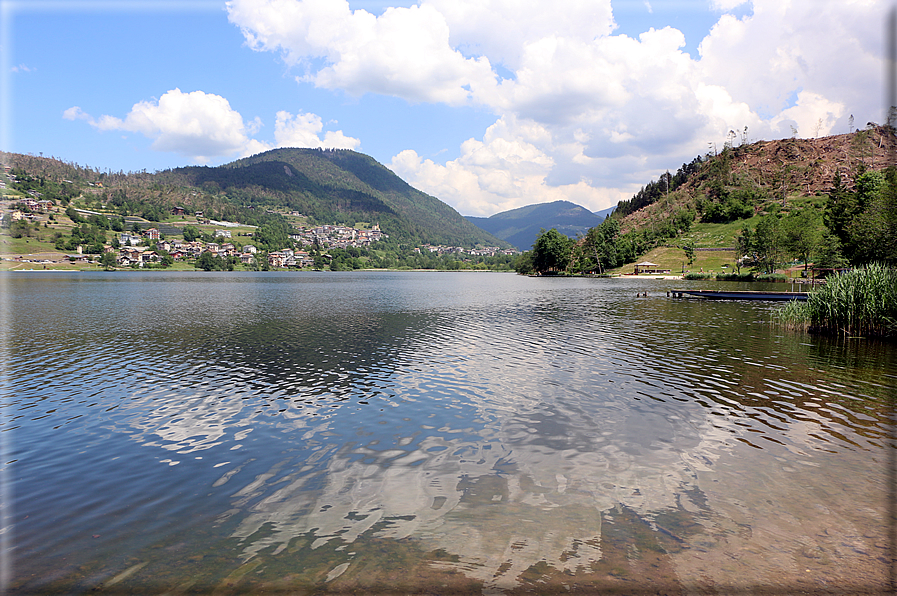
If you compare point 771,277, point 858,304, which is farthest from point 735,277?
point 858,304

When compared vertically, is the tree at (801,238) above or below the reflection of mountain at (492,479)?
above

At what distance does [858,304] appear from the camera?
31.4 meters

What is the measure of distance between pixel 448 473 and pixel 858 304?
34.8 m

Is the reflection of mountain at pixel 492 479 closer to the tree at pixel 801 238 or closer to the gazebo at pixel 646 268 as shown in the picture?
the tree at pixel 801 238

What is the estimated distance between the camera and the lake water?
822 cm

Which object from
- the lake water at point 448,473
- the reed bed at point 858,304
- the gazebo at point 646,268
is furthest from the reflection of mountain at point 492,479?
the gazebo at point 646,268

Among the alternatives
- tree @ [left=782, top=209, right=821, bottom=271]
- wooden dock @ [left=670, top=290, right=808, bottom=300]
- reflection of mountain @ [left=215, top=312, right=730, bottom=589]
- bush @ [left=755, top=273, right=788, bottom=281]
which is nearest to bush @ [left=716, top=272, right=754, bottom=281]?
bush @ [left=755, top=273, right=788, bottom=281]

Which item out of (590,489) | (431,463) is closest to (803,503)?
(590,489)

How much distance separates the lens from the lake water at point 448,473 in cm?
822

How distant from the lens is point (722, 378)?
886 inches

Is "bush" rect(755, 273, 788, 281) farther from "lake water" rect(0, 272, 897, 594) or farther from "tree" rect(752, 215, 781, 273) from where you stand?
"lake water" rect(0, 272, 897, 594)

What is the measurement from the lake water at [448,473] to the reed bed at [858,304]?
3891 millimetres

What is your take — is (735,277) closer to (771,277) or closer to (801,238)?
(771,277)

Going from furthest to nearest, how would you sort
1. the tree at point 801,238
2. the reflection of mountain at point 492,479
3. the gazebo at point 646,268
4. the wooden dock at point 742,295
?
the gazebo at point 646,268 → the tree at point 801,238 → the wooden dock at point 742,295 → the reflection of mountain at point 492,479
